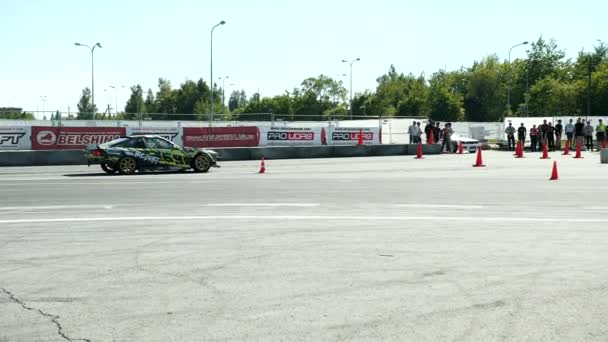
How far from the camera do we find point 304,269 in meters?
7.04

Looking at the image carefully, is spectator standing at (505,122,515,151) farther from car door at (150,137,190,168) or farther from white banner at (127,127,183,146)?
car door at (150,137,190,168)

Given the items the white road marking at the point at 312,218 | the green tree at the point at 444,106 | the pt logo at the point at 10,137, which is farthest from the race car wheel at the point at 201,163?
the green tree at the point at 444,106

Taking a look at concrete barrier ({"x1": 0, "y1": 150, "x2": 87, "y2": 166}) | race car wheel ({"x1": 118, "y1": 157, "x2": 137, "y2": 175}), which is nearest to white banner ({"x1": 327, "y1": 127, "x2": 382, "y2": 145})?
concrete barrier ({"x1": 0, "y1": 150, "x2": 87, "y2": 166})

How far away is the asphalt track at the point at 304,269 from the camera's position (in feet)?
16.7

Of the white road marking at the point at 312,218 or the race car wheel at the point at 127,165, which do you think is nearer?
the white road marking at the point at 312,218

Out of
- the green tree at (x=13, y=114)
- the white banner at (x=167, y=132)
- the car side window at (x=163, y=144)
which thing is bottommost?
the car side window at (x=163, y=144)

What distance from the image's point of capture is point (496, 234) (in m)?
9.41

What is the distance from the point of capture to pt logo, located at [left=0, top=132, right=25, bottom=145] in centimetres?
3116

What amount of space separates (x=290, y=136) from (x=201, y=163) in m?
14.7

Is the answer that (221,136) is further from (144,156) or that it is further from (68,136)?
(144,156)

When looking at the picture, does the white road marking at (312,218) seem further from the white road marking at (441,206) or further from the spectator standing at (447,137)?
the spectator standing at (447,137)

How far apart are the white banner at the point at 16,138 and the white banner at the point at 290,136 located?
10.9m

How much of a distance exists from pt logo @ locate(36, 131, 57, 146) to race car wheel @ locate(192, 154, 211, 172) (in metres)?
10.9

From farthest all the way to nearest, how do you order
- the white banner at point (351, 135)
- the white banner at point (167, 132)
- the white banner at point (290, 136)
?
the white banner at point (351, 135) < the white banner at point (290, 136) < the white banner at point (167, 132)
